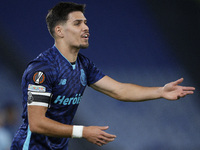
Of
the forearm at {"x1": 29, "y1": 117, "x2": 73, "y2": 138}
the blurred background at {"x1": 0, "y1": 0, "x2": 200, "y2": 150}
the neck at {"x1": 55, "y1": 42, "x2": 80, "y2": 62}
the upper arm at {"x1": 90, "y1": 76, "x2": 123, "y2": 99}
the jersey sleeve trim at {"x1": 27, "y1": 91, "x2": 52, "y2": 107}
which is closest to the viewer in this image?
the forearm at {"x1": 29, "y1": 117, "x2": 73, "y2": 138}

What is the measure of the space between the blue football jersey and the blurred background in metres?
2.86

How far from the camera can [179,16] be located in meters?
6.25

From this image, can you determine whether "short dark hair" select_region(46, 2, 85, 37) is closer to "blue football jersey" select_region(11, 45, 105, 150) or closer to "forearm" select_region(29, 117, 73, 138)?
"blue football jersey" select_region(11, 45, 105, 150)

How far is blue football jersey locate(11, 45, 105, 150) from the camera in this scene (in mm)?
2768

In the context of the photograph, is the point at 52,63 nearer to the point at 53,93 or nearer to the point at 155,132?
the point at 53,93

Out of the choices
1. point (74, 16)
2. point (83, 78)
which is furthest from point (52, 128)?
point (74, 16)

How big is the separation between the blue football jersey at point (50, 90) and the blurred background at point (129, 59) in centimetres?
286

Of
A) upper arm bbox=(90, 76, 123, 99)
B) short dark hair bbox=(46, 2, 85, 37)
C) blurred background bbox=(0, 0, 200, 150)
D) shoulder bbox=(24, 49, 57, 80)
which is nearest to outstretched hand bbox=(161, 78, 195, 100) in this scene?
upper arm bbox=(90, 76, 123, 99)

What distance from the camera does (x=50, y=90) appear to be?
283 cm

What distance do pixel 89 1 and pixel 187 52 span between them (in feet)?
6.72

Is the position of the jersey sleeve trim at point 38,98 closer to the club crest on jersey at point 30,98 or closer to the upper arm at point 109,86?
the club crest on jersey at point 30,98

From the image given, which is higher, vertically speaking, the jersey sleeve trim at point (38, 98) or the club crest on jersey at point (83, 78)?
the club crest on jersey at point (83, 78)

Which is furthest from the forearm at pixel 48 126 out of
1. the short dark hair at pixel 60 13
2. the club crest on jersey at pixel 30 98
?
the short dark hair at pixel 60 13

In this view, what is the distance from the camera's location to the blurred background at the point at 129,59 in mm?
6023
